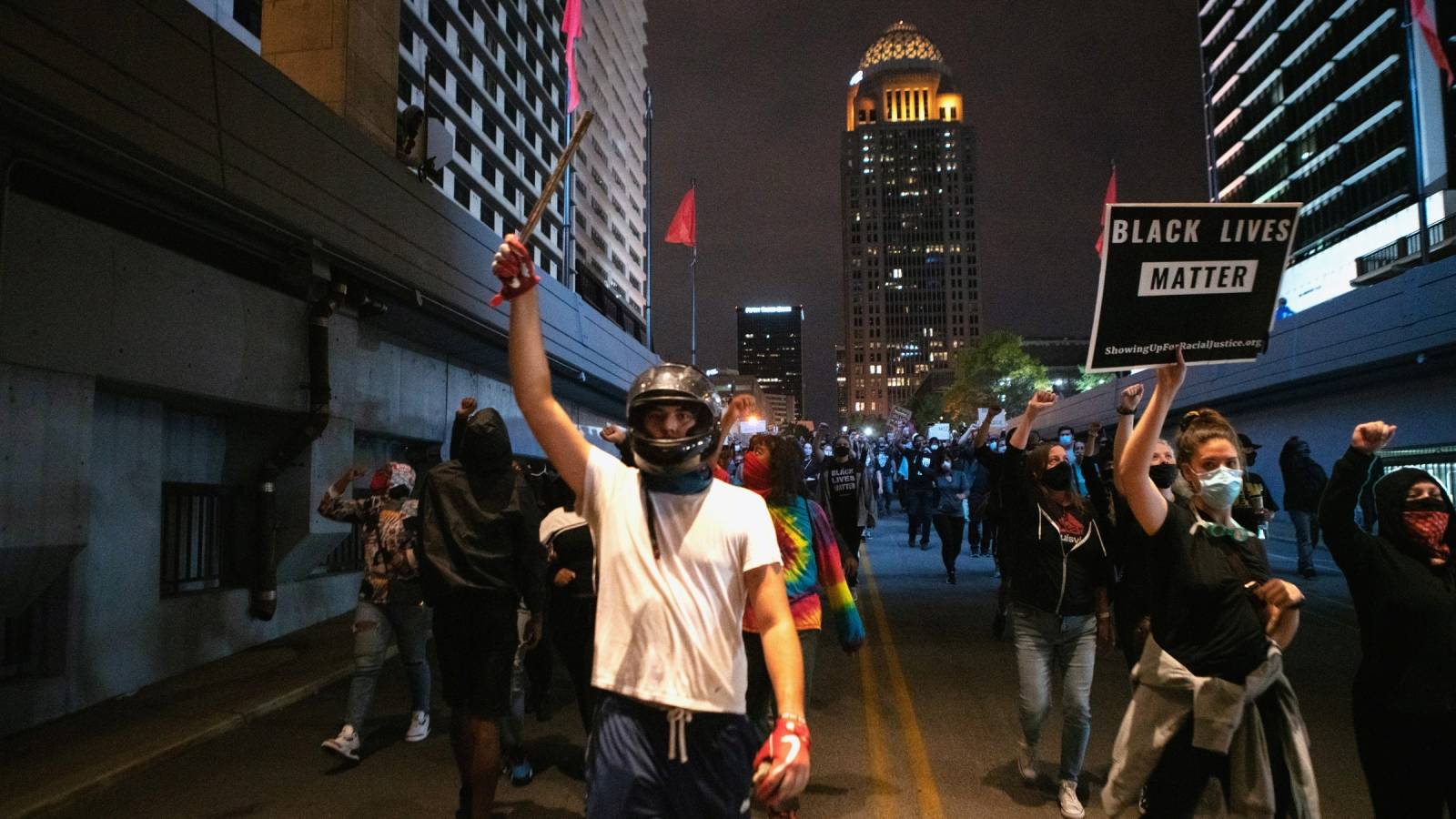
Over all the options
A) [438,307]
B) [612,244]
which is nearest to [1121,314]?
[438,307]

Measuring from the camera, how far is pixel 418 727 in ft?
19.1

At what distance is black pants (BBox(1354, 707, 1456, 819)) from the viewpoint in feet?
9.76

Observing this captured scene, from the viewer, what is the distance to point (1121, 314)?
395cm

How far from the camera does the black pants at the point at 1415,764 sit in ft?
9.76

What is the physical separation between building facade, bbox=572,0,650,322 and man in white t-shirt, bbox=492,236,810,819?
76.9 metres

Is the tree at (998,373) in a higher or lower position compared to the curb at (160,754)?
higher

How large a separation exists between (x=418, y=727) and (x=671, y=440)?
14.8ft

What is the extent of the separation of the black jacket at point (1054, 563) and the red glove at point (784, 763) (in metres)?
2.91

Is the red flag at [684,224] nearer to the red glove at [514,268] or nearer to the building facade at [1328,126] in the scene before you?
the red glove at [514,268]

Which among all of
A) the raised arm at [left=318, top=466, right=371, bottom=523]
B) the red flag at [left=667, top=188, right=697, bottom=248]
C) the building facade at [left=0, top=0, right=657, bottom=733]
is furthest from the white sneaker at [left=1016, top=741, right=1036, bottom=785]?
the red flag at [left=667, top=188, right=697, bottom=248]

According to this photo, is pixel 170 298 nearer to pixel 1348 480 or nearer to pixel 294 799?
pixel 294 799

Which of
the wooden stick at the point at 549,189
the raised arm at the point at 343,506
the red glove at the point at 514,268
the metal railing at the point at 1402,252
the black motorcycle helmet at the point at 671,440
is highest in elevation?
the metal railing at the point at 1402,252

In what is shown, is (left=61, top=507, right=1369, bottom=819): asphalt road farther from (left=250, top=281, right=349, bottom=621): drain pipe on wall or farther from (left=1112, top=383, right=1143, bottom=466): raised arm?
(left=1112, top=383, right=1143, bottom=466): raised arm

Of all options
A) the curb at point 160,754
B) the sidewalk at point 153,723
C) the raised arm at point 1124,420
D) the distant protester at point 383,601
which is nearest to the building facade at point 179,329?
the sidewalk at point 153,723
